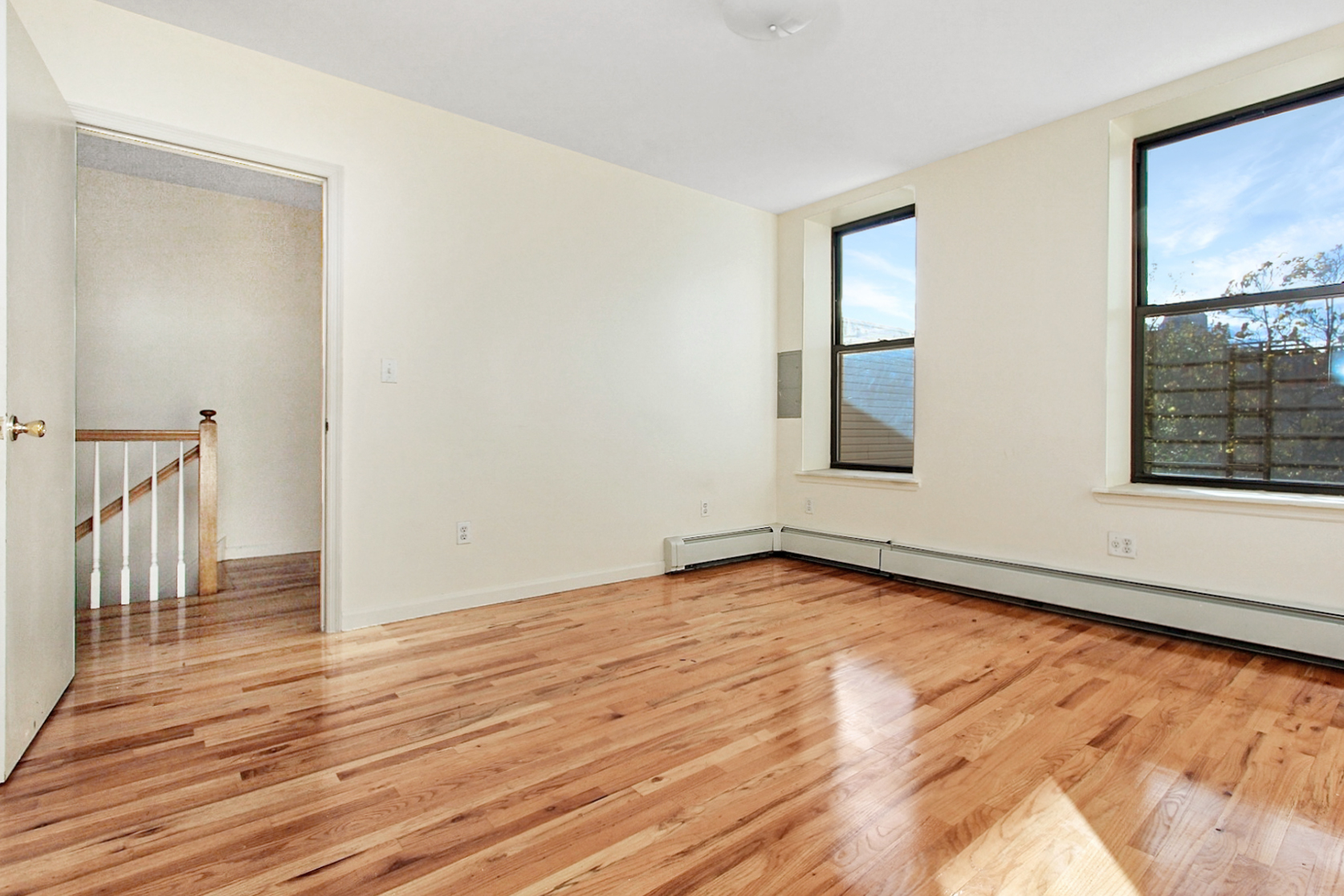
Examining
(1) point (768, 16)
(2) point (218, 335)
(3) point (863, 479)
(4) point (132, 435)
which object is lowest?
(3) point (863, 479)

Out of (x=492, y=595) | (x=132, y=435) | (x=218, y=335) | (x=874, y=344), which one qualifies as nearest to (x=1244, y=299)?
(x=874, y=344)

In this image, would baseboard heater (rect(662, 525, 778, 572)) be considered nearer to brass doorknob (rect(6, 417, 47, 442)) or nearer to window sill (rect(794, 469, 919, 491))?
window sill (rect(794, 469, 919, 491))

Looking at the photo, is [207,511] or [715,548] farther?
[715,548]

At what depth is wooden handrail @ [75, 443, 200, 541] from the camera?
3684 millimetres

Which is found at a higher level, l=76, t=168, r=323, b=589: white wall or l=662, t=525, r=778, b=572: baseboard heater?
l=76, t=168, r=323, b=589: white wall

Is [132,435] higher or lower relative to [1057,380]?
lower

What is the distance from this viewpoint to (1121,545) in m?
3.16

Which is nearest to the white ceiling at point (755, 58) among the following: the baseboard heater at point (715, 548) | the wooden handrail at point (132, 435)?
the wooden handrail at point (132, 435)

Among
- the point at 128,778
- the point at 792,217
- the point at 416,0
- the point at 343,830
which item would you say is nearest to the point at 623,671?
the point at 343,830

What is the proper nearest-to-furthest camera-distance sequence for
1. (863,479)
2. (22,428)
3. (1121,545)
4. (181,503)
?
(22,428)
(1121,545)
(181,503)
(863,479)

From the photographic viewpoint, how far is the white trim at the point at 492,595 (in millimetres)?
3104

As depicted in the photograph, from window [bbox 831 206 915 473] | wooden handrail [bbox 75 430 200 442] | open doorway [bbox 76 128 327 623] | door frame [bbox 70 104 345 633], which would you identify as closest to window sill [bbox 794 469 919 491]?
window [bbox 831 206 915 473]

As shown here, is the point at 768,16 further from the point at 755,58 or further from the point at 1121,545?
the point at 1121,545

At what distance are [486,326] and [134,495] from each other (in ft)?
7.52
